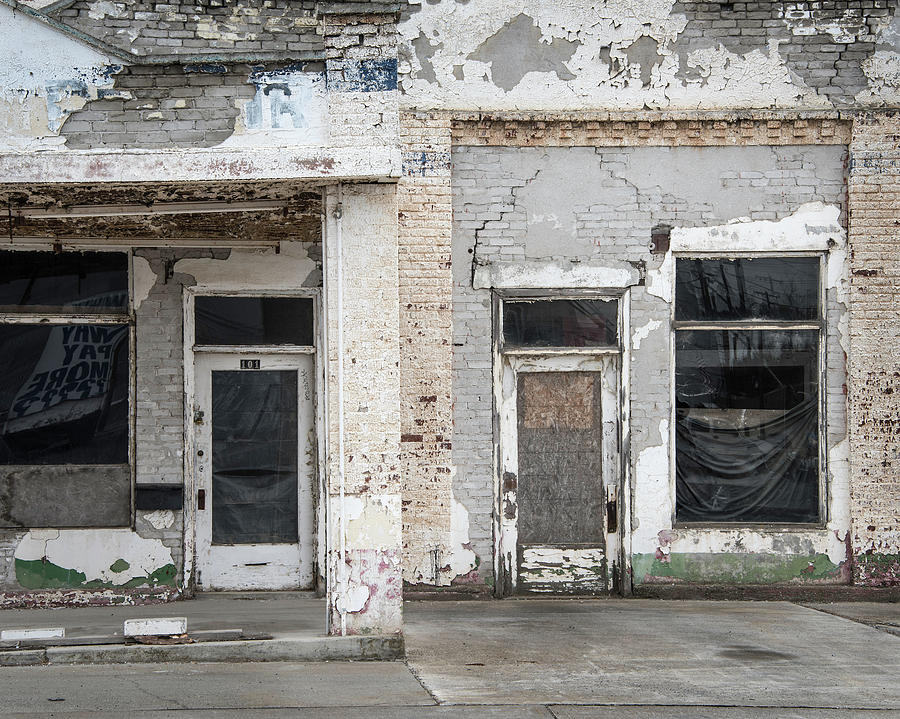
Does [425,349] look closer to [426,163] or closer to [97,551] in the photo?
[426,163]

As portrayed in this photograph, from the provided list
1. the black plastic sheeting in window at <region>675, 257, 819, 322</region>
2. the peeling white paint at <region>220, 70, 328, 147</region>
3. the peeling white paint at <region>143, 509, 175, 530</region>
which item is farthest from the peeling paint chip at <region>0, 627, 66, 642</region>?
the black plastic sheeting in window at <region>675, 257, 819, 322</region>

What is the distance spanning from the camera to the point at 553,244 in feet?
33.6

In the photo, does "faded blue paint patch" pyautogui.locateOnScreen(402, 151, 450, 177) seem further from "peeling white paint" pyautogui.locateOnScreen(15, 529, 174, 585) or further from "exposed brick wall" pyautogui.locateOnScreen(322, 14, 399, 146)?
"peeling white paint" pyautogui.locateOnScreen(15, 529, 174, 585)

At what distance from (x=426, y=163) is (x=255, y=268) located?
5.77ft

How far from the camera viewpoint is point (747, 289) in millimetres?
10367

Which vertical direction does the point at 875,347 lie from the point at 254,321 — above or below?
below

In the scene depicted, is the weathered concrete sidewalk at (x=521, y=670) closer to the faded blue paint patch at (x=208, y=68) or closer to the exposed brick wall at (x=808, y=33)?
the faded blue paint patch at (x=208, y=68)

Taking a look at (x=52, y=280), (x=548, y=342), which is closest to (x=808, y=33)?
(x=548, y=342)

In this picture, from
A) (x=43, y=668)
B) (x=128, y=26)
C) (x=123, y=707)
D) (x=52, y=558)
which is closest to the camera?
(x=123, y=707)

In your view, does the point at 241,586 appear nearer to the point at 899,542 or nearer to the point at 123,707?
the point at 123,707

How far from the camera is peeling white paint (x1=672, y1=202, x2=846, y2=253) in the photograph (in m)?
10.3

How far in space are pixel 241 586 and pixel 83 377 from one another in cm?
228

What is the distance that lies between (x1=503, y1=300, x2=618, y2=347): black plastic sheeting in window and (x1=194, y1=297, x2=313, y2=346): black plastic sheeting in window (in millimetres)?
1787

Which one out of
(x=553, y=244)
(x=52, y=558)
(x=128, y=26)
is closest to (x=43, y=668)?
(x=52, y=558)
